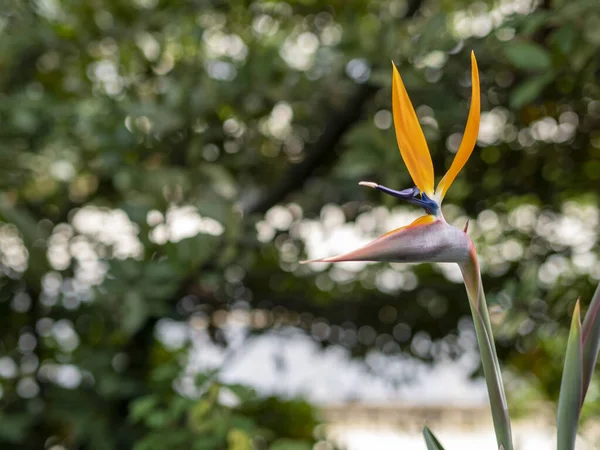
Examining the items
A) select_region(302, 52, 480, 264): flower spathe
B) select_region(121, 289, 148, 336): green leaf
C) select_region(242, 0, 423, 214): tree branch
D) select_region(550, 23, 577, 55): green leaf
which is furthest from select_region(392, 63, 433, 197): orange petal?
select_region(242, 0, 423, 214): tree branch

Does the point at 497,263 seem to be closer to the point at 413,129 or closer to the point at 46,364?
the point at 46,364

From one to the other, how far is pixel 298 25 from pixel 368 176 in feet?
1.34

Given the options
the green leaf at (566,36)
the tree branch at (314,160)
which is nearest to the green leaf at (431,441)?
the green leaf at (566,36)

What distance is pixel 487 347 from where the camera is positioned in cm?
30

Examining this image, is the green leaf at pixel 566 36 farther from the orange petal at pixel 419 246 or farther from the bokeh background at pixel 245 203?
the orange petal at pixel 419 246

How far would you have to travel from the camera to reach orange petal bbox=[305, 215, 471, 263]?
262mm

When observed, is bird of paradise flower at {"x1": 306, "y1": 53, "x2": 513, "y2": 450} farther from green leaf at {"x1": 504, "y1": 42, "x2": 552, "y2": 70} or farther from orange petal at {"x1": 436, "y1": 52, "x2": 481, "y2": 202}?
green leaf at {"x1": 504, "y1": 42, "x2": 552, "y2": 70}

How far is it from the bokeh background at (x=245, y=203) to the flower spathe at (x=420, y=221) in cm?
43

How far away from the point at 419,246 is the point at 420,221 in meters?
0.01

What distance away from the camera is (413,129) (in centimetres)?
28

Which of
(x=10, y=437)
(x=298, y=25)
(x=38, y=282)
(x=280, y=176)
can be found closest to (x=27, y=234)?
(x=38, y=282)

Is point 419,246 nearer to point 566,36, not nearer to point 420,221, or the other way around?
point 420,221

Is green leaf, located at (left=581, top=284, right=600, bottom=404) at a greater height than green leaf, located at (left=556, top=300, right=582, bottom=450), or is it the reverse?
green leaf, located at (left=581, top=284, right=600, bottom=404)

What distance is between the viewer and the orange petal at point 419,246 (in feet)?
0.86
